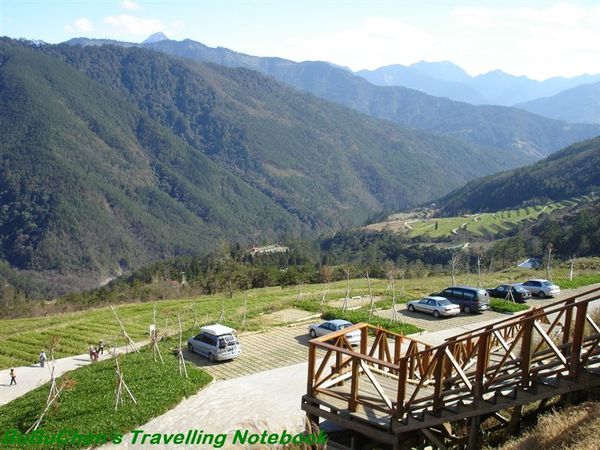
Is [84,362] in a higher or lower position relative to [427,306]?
lower

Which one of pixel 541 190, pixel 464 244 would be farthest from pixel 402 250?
pixel 541 190

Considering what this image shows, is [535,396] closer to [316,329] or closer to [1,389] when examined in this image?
[316,329]

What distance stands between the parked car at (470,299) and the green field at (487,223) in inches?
4281

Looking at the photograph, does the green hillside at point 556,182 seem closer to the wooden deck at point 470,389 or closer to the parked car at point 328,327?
the parked car at point 328,327

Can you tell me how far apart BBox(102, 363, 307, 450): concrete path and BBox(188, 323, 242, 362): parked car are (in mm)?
2698

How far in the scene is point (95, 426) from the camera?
731 inches

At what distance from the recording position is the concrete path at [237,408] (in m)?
18.3

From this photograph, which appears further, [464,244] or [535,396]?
[464,244]

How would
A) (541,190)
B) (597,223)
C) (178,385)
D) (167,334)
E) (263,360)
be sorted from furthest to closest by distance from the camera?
1. (541,190)
2. (597,223)
3. (167,334)
4. (263,360)
5. (178,385)

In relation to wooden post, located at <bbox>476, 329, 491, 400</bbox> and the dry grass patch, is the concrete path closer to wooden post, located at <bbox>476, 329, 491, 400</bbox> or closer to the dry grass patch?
wooden post, located at <bbox>476, 329, 491, 400</bbox>

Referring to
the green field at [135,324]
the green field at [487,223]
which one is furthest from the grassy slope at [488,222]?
the green field at [135,324]

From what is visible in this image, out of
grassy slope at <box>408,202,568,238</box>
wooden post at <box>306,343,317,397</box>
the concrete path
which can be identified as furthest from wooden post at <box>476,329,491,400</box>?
A: grassy slope at <box>408,202,568,238</box>

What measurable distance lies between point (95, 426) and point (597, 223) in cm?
8501

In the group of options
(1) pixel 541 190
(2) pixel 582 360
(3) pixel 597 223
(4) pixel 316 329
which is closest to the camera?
(2) pixel 582 360
